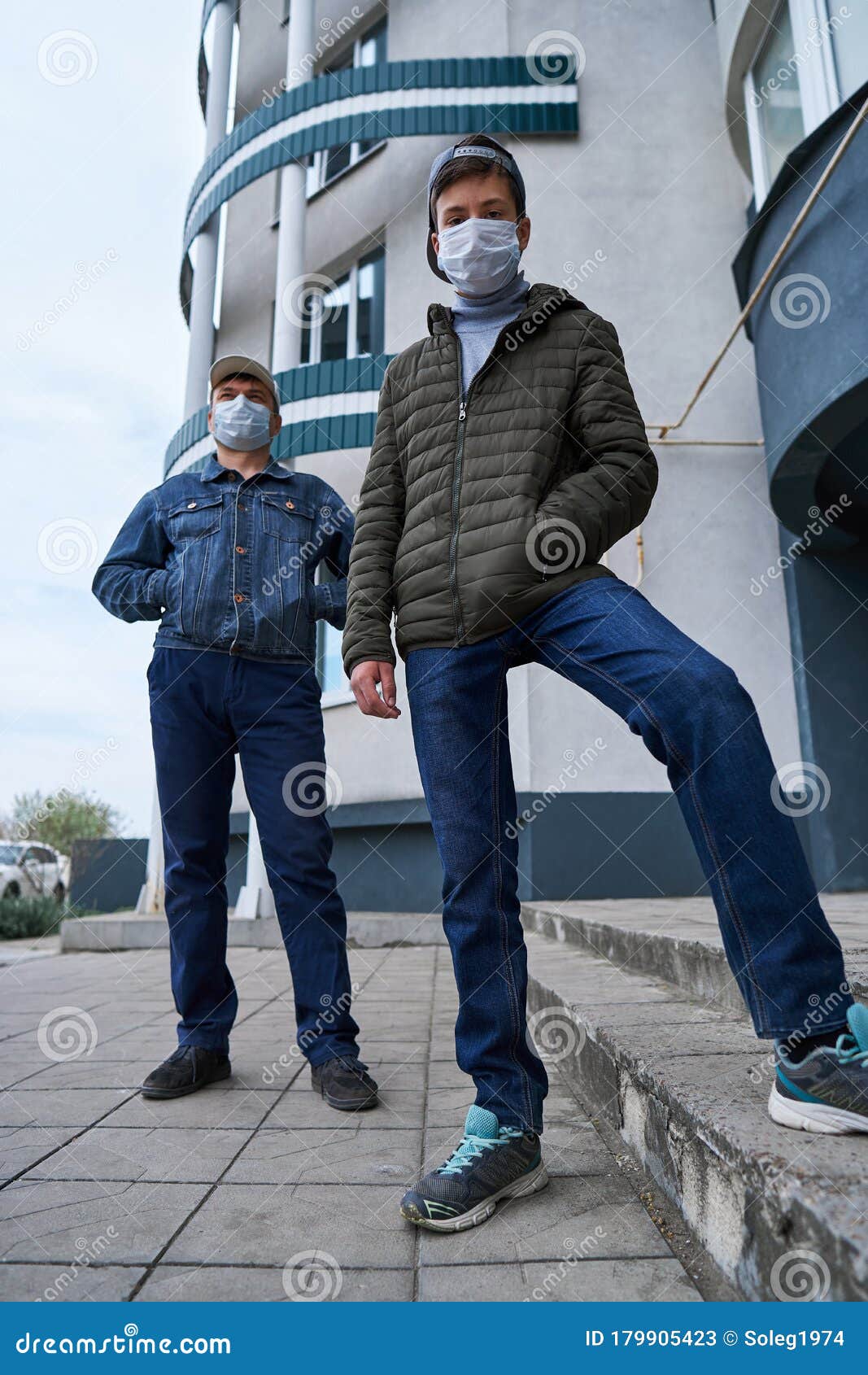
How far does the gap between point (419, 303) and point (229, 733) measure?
657 cm

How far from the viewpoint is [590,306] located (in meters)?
7.86

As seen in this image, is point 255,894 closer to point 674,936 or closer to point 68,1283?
point 674,936

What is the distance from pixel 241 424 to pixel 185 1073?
6.43ft

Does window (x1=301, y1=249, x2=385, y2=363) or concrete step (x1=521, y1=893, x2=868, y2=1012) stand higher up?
window (x1=301, y1=249, x2=385, y2=363)

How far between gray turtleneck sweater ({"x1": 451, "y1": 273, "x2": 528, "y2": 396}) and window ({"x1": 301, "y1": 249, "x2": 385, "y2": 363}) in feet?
23.4

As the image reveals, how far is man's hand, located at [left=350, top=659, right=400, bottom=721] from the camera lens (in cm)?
187

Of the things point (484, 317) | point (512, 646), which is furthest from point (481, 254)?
point (512, 646)

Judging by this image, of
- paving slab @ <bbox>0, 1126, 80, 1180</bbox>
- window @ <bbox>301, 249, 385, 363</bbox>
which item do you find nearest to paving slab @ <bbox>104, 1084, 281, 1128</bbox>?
paving slab @ <bbox>0, 1126, 80, 1180</bbox>

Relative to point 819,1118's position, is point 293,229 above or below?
above

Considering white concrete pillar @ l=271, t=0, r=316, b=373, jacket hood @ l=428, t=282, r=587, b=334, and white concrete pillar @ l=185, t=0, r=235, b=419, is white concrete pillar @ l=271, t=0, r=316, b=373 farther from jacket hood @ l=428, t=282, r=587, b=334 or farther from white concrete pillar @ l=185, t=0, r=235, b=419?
jacket hood @ l=428, t=282, r=587, b=334

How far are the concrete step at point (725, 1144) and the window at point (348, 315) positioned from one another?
298 inches

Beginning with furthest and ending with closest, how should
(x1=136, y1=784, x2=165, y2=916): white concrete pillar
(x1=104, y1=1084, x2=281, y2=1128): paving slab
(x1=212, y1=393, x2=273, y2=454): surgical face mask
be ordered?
(x1=136, y1=784, x2=165, y2=916): white concrete pillar
(x1=212, y1=393, x2=273, y2=454): surgical face mask
(x1=104, y1=1084, x2=281, y2=1128): paving slab

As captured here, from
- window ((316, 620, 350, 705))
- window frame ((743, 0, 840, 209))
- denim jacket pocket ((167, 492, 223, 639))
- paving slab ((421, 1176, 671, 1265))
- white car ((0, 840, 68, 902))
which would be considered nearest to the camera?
paving slab ((421, 1176, 671, 1265))

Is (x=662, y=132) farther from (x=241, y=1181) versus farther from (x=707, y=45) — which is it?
(x=241, y=1181)
